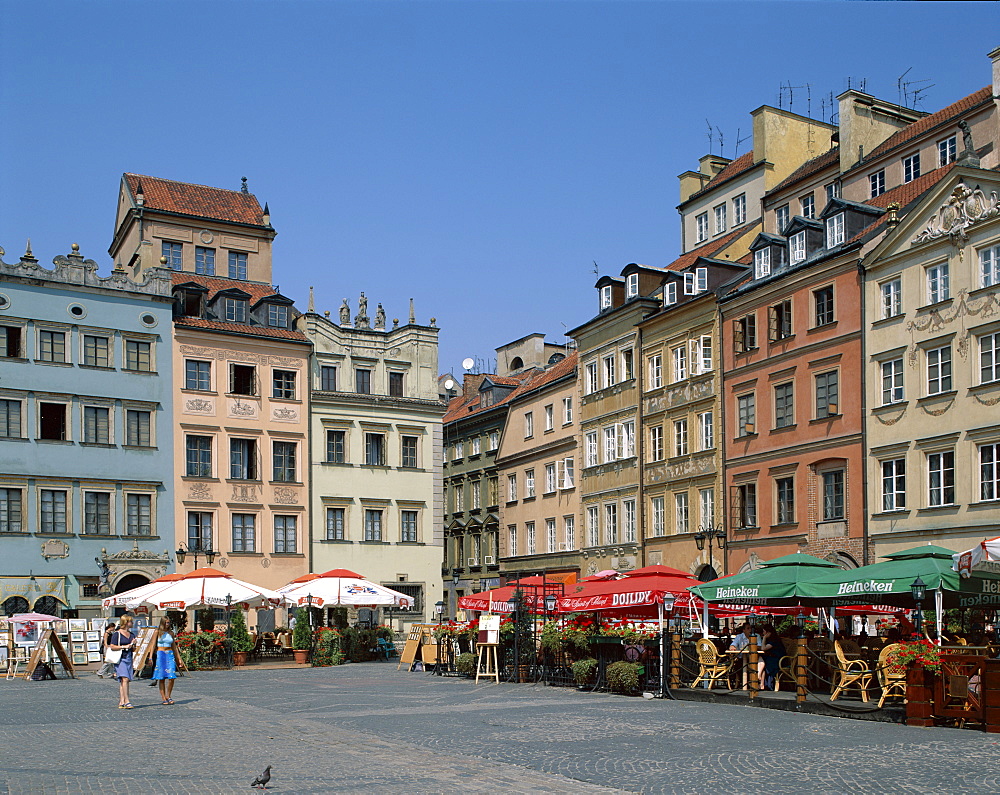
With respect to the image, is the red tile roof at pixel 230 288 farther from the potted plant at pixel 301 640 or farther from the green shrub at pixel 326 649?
the green shrub at pixel 326 649

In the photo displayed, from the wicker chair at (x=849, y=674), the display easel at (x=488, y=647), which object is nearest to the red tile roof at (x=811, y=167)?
the display easel at (x=488, y=647)

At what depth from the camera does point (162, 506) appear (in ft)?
161

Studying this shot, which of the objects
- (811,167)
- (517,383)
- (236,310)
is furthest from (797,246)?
(517,383)

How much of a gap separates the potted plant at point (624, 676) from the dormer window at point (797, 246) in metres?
20.2

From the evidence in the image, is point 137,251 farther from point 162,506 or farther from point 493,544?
point 493,544

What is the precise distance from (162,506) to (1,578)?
6.39 metres

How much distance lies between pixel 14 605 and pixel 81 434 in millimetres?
6586

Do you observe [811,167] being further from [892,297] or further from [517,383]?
[517,383]

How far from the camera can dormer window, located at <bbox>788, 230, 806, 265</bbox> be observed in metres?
41.0

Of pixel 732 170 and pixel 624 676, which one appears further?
pixel 732 170

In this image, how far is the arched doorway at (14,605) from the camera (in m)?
45.4

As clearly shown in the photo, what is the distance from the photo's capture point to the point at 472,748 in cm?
1578

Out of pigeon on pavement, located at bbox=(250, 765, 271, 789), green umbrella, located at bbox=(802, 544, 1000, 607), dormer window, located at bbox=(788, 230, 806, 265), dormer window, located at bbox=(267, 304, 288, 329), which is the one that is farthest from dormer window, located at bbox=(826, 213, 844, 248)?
pigeon on pavement, located at bbox=(250, 765, 271, 789)

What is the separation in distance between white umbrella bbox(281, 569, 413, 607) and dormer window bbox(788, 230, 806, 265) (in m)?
16.5
